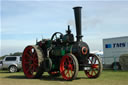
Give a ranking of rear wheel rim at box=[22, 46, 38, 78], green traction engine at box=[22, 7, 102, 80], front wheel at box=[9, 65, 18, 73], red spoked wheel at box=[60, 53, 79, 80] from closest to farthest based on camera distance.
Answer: red spoked wheel at box=[60, 53, 79, 80], green traction engine at box=[22, 7, 102, 80], rear wheel rim at box=[22, 46, 38, 78], front wheel at box=[9, 65, 18, 73]

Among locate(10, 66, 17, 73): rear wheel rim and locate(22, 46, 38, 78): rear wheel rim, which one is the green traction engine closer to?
locate(22, 46, 38, 78): rear wheel rim

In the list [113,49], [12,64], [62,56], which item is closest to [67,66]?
[62,56]

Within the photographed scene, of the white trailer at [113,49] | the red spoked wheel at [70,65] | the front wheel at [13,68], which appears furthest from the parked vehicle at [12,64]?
the red spoked wheel at [70,65]

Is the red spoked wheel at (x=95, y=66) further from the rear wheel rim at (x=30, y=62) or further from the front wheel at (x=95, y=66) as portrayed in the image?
the rear wheel rim at (x=30, y=62)

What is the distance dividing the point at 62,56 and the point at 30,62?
2070mm

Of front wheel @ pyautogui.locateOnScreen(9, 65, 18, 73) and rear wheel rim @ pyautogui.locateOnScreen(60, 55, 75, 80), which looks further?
front wheel @ pyautogui.locateOnScreen(9, 65, 18, 73)

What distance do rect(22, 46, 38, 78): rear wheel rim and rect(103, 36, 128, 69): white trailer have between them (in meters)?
9.41

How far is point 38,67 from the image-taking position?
10773 millimetres

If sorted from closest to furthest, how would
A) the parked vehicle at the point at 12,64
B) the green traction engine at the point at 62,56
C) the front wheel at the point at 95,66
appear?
the green traction engine at the point at 62,56 → the front wheel at the point at 95,66 → the parked vehicle at the point at 12,64

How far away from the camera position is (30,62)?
11719 mm

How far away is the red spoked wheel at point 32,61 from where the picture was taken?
35.9 ft

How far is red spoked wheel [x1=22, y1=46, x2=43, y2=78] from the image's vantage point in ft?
35.9

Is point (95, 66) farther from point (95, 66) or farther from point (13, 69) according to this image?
point (13, 69)

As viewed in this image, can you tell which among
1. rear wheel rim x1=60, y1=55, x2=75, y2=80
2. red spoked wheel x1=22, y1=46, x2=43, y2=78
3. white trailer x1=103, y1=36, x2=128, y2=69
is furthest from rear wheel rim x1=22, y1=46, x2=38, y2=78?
white trailer x1=103, y1=36, x2=128, y2=69
